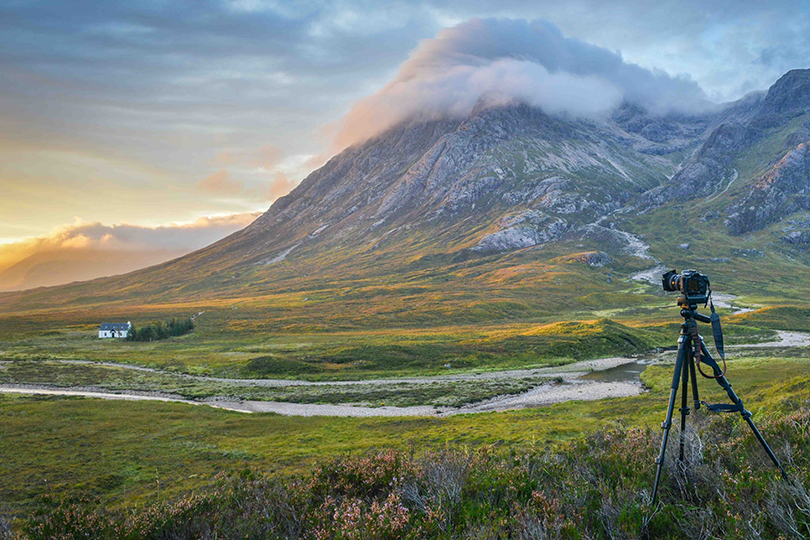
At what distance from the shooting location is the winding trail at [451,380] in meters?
47.9

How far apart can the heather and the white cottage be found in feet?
463

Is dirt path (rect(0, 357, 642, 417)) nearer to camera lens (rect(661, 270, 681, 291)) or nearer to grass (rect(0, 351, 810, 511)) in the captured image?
grass (rect(0, 351, 810, 511))

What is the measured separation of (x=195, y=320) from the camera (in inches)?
5920

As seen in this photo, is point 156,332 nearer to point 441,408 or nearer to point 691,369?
point 441,408

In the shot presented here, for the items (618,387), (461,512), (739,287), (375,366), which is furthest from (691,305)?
(739,287)

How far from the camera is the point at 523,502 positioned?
9148 mm

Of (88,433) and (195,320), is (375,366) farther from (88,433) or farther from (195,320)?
(195,320)

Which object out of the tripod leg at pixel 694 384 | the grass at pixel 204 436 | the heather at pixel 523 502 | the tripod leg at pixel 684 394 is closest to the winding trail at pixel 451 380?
the grass at pixel 204 436

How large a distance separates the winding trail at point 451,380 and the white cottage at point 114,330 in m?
55.9

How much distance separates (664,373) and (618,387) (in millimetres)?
9113

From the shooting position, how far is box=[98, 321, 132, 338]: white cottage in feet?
419

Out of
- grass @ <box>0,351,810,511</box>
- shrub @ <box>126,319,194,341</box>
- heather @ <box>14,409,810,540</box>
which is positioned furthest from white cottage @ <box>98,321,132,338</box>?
heather @ <box>14,409,810,540</box>

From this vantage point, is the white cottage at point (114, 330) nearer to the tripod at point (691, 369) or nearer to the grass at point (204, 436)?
the grass at point (204, 436)

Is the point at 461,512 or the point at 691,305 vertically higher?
the point at 691,305
